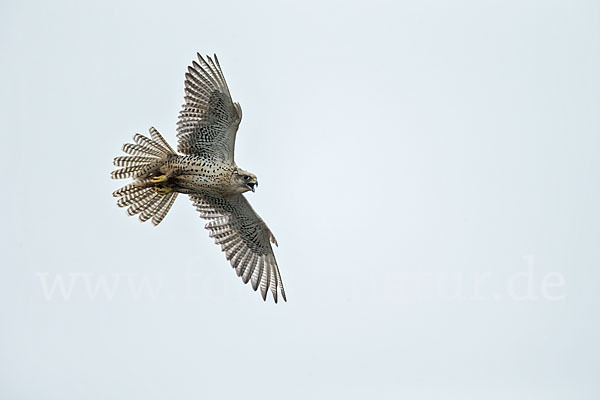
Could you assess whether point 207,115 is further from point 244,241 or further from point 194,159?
point 244,241

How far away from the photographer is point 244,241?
21266 mm

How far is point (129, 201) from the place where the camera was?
67.4ft

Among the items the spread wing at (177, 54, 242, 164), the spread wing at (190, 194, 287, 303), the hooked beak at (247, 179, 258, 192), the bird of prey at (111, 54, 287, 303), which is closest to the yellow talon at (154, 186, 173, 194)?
the bird of prey at (111, 54, 287, 303)

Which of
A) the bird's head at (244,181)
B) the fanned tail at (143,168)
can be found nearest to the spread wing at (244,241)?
the fanned tail at (143,168)

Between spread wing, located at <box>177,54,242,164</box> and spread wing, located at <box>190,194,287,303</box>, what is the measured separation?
1579 millimetres

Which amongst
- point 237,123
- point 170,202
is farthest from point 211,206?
point 237,123

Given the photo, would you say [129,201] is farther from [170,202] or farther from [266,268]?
[266,268]

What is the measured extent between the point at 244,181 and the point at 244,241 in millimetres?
2194

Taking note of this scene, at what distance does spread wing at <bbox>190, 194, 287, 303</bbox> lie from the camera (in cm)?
2100

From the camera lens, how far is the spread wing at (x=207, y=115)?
62.7 feet

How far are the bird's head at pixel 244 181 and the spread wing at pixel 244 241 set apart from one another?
60.8 inches

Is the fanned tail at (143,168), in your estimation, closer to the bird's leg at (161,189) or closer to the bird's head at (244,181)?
the bird's leg at (161,189)

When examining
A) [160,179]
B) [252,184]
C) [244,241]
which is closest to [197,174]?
[160,179]

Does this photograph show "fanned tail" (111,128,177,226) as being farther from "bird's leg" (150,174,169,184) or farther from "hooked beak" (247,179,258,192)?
"hooked beak" (247,179,258,192)
